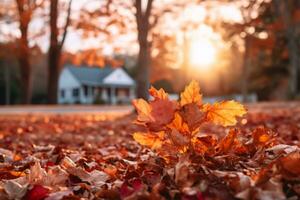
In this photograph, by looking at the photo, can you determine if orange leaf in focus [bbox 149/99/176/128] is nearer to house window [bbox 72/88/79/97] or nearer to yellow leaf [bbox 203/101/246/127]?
yellow leaf [bbox 203/101/246/127]

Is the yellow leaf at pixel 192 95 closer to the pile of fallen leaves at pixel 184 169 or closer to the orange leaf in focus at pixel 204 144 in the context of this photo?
the pile of fallen leaves at pixel 184 169

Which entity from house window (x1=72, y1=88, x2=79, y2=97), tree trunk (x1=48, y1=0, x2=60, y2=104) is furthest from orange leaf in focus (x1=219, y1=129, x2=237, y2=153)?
house window (x1=72, y1=88, x2=79, y2=97)

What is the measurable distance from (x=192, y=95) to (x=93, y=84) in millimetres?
67602

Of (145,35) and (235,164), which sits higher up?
(145,35)

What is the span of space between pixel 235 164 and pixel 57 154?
147 cm

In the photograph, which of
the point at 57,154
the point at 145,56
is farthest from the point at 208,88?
the point at 57,154

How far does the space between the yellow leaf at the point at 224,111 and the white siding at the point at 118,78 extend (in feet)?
223

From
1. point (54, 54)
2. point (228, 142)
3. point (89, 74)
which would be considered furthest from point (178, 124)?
point (89, 74)

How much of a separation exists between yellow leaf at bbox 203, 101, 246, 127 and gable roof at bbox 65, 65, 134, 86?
67.2 metres

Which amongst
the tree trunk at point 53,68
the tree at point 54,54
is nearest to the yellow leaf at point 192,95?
the tree at point 54,54

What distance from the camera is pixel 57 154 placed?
3.44 metres

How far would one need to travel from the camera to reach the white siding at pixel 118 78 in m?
70.7

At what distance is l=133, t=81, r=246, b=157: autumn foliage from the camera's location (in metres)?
2.33

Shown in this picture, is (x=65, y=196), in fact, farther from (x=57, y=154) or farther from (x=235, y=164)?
(x=57, y=154)
